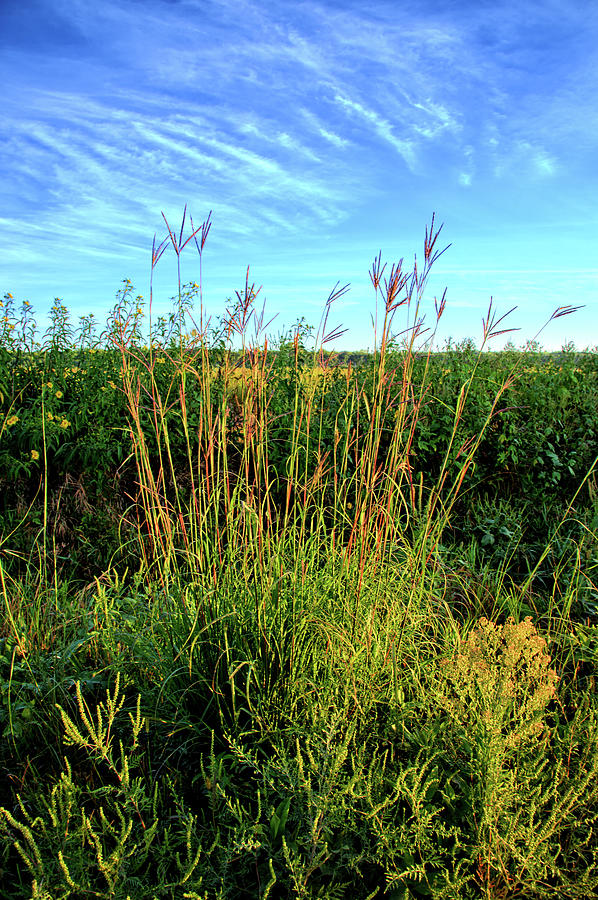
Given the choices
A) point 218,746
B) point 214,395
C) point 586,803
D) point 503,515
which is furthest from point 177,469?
point 586,803

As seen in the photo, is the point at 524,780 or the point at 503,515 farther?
the point at 503,515

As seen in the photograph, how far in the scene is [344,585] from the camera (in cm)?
239

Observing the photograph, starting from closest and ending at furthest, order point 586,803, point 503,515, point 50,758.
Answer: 1. point 586,803
2. point 50,758
3. point 503,515

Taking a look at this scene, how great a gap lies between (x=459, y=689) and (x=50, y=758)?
1.57 metres

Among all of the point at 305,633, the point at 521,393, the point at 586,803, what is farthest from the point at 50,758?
the point at 521,393

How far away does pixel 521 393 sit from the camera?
4.74 meters

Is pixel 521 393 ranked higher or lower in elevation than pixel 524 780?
higher

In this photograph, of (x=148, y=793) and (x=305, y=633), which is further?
(x=305, y=633)

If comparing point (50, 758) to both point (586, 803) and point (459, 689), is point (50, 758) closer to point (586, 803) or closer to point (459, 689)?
point (459, 689)

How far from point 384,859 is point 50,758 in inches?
52.2

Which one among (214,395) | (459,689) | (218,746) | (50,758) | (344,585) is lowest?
(50,758)

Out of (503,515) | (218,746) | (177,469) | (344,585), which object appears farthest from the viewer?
(177,469)

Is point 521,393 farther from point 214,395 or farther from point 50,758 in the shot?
point 50,758

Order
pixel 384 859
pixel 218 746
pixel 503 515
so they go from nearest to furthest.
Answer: pixel 384 859 < pixel 218 746 < pixel 503 515
